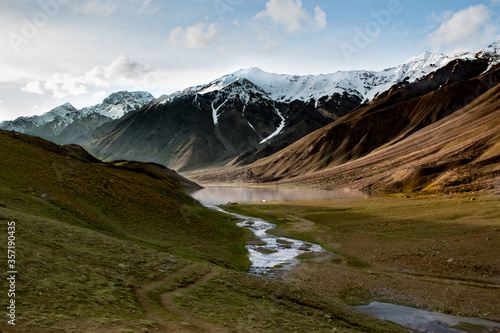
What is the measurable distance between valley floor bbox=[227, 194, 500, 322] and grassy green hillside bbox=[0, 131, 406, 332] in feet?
19.8

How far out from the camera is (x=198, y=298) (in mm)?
20938

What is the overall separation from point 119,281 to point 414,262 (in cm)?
2874

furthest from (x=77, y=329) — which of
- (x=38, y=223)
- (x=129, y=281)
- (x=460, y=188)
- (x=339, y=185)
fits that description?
(x=339, y=185)

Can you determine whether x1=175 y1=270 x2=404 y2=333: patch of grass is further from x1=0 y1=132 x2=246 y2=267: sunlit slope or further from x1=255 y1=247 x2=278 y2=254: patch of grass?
x1=255 y1=247 x2=278 y2=254: patch of grass

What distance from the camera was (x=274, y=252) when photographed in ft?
149

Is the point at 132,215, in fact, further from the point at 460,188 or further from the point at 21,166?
the point at 460,188

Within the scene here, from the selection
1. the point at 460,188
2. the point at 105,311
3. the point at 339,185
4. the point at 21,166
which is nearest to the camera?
the point at 105,311

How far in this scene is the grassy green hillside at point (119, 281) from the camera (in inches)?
591

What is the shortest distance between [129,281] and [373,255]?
28648 mm

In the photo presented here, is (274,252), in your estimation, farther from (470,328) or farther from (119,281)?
(119,281)

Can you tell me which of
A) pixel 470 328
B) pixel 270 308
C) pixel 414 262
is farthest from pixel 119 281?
pixel 414 262

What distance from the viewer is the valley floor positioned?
26.3 m

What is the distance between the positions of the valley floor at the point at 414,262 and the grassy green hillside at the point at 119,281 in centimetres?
603

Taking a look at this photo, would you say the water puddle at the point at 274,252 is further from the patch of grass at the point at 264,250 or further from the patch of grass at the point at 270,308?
the patch of grass at the point at 270,308
